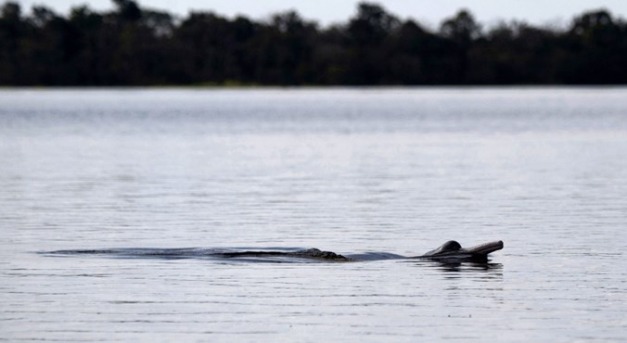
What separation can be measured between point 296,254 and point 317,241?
3097 millimetres

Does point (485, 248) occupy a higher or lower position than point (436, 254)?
higher

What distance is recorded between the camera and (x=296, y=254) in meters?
24.9

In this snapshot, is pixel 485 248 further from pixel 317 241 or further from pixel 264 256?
pixel 317 241

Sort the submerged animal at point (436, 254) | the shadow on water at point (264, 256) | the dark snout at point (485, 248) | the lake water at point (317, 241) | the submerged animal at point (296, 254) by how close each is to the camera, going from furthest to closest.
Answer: the submerged animal at point (296, 254)
the submerged animal at point (436, 254)
the shadow on water at point (264, 256)
the dark snout at point (485, 248)
the lake water at point (317, 241)

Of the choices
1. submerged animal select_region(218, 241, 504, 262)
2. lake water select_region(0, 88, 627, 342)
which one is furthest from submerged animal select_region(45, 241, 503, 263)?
lake water select_region(0, 88, 627, 342)

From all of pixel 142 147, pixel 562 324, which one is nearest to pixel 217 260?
pixel 562 324

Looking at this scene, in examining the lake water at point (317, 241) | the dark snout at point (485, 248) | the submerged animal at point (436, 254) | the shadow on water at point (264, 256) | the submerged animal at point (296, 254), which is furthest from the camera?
the submerged animal at point (296, 254)

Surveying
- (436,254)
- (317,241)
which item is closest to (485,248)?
(436,254)

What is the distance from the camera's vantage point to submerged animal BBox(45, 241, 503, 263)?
24250 millimetres

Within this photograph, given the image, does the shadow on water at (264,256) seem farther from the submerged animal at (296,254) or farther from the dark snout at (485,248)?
the dark snout at (485,248)

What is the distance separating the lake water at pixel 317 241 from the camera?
1862 centimetres

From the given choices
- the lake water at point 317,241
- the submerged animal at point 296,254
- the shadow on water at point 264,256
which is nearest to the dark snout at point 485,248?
the submerged animal at point 296,254

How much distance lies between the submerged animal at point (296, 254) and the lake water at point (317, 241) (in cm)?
38

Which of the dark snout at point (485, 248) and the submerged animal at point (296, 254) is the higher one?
the dark snout at point (485, 248)
